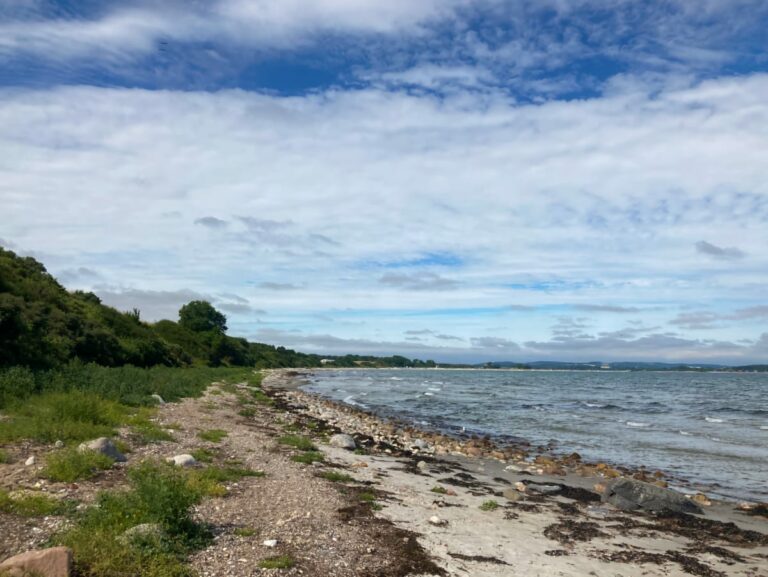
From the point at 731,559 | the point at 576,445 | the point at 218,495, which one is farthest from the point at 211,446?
the point at 576,445

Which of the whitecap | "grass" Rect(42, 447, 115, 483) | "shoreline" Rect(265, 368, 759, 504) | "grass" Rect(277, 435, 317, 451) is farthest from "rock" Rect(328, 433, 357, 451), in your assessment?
the whitecap

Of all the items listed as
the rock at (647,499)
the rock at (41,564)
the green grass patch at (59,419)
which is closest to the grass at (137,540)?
the rock at (41,564)

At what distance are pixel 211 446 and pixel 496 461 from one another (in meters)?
11.9

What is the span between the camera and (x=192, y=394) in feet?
107

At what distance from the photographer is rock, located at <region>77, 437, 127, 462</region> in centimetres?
1228

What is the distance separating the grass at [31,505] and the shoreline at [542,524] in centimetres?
624

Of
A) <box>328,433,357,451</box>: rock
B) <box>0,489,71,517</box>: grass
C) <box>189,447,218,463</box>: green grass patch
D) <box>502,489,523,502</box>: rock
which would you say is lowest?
<box>502,489,523,502</box>: rock

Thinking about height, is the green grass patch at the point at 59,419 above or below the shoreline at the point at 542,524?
above

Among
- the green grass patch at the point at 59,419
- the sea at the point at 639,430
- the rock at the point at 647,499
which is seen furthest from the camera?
the sea at the point at 639,430

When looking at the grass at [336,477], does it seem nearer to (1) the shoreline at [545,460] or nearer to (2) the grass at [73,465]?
(2) the grass at [73,465]

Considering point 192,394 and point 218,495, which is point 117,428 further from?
point 192,394

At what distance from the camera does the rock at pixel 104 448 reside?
40.3ft

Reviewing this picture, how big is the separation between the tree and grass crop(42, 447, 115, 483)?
322 ft

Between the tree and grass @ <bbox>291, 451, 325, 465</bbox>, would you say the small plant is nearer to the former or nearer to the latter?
grass @ <bbox>291, 451, 325, 465</bbox>
